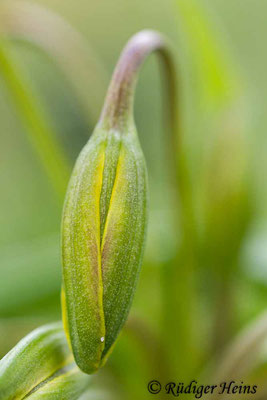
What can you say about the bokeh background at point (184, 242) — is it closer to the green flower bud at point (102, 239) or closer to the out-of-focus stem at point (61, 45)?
the out-of-focus stem at point (61, 45)


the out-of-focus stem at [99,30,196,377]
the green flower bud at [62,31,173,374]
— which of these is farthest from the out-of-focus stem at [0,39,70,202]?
the green flower bud at [62,31,173,374]

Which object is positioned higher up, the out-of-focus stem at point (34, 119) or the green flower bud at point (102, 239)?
the out-of-focus stem at point (34, 119)

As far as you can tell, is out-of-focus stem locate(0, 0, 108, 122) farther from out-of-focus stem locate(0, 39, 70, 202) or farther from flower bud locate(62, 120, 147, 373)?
flower bud locate(62, 120, 147, 373)

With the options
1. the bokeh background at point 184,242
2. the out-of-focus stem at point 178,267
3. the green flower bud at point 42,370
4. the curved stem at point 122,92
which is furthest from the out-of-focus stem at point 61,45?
the green flower bud at point 42,370

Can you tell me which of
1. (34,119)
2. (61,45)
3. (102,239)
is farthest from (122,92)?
(61,45)

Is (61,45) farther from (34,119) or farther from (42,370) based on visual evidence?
(42,370)

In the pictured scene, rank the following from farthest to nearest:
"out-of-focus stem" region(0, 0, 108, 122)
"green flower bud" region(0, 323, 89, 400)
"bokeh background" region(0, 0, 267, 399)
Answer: "out-of-focus stem" region(0, 0, 108, 122) → "bokeh background" region(0, 0, 267, 399) → "green flower bud" region(0, 323, 89, 400)

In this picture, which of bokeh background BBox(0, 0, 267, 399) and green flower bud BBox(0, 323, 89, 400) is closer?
green flower bud BBox(0, 323, 89, 400)
